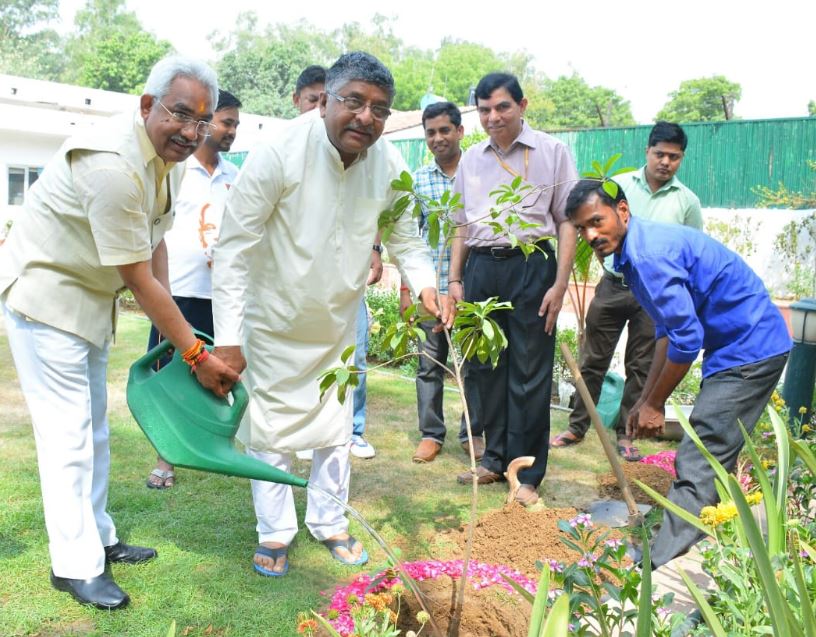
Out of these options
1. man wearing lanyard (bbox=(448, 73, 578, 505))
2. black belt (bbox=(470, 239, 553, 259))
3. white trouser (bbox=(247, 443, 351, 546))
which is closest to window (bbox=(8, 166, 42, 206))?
man wearing lanyard (bbox=(448, 73, 578, 505))

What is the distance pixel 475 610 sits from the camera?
3.04 m

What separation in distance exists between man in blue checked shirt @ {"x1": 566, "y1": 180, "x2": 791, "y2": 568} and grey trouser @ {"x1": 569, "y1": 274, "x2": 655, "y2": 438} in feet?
6.10

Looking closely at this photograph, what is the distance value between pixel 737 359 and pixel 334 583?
6.40 ft

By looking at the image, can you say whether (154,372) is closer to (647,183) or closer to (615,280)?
(615,280)

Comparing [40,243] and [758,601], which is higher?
[40,243]

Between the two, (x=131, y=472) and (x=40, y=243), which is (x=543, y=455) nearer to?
(x=131, y=472)

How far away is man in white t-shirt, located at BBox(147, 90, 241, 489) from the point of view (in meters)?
4.40

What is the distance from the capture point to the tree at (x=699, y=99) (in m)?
62.4

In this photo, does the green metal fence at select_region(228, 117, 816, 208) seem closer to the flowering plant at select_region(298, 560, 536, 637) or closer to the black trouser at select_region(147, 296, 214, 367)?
the black trouser at select_region(147, 296, 214, 367)

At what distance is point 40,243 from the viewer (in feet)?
9.78

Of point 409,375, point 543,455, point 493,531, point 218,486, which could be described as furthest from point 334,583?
point 409,375

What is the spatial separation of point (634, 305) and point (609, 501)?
149 cm

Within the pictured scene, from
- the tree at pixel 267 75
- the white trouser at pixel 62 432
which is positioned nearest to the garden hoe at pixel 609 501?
the white trouser at pixel 62 432

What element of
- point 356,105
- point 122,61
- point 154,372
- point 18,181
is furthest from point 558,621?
point 122,61
